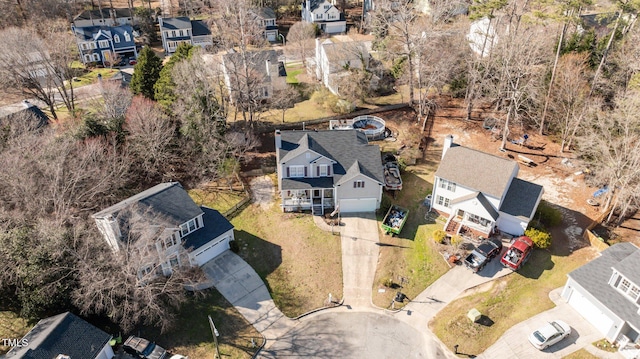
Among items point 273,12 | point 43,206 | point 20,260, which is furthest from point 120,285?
point 273,12

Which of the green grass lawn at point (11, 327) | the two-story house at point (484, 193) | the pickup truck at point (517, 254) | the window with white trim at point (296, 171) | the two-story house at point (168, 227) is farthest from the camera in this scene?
the window with white trim at point (296, 171)

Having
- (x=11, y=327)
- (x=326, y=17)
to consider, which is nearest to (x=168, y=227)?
(x=11, y=327)

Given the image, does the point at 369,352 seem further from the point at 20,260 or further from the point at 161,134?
the point at 161,134

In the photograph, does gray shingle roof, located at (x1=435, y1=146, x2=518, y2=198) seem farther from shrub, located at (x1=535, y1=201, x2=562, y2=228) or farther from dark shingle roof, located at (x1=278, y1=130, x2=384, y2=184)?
dark shingle roof, located at (x1=278, y1=130, x2=384, y2=184)

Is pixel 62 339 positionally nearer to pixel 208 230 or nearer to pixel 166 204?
pixel 166 204

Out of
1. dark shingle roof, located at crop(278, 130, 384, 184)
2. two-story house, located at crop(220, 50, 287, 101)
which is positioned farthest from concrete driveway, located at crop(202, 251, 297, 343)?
two-story house, located at crop(220, 50, 287, 101)

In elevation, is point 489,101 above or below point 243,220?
above

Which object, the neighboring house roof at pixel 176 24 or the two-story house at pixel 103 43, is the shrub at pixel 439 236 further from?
the neighboring house roof at pixel 176 24

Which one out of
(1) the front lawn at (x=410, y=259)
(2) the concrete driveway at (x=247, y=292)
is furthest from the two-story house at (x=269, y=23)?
(2) the concrete driveway at (x=247, y=292)
